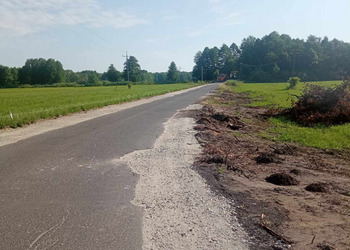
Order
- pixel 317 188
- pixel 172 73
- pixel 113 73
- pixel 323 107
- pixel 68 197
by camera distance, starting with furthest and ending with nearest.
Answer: pixel 172 73, pixel 113 73, pixel 323 107, pixel 317 188, pixel 68 197

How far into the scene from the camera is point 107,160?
7410mm

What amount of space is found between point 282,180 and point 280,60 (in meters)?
115

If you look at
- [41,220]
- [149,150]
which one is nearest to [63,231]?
[41,220]

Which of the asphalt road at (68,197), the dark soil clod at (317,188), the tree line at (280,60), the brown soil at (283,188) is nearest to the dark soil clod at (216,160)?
the brown soil at (283,188)

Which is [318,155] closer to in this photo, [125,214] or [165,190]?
[165,190]

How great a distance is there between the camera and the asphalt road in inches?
144

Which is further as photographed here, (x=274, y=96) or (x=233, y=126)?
(x=274, y=96)

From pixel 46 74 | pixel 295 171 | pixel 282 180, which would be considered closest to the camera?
pixel 282 180

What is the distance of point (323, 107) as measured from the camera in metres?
14.8

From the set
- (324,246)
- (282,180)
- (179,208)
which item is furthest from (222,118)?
(324,246)

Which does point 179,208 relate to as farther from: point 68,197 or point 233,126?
point 233,126

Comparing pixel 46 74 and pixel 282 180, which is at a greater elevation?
pixel 46 74

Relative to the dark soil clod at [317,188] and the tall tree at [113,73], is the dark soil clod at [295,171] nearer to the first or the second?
the dark soil clod at [317,188]

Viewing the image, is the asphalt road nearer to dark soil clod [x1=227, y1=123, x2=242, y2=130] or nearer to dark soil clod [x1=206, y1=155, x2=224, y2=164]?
dark soil clod [x1=206, y1=155, x2=224, y2=164]
